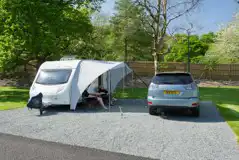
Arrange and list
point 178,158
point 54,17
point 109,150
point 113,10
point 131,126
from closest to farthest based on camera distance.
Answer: point 178,158, point 109,150, point 131,126, point 54,17, point 113,10

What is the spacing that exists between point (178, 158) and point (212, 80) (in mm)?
20023

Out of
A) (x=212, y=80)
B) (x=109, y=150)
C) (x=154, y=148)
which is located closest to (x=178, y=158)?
(x=154, y=148)

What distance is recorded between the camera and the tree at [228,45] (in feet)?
74.2

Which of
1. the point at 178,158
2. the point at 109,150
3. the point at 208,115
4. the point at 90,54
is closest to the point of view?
the point at 178,158

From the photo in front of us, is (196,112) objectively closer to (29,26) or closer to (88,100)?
(88,100)

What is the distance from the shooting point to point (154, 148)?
192 inches

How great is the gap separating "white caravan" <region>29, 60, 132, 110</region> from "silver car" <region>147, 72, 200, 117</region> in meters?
2.26

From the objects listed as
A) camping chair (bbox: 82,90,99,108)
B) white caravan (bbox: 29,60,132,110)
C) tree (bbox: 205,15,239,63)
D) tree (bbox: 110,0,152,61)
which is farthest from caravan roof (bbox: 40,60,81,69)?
tree (bbox: 205,15,239,63)

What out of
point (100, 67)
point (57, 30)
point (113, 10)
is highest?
point (113, 10)

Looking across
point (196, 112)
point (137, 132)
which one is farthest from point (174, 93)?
point (137, 132)

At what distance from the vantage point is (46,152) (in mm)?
4676

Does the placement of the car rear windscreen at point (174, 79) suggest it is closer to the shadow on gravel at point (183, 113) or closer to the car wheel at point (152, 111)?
the car wheel at point (152, 111)

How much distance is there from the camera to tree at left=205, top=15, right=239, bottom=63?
22625mm

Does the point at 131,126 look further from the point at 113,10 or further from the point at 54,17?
the point at 113,10
